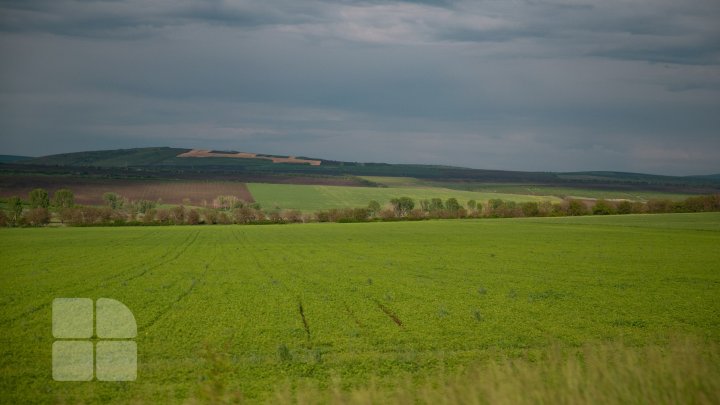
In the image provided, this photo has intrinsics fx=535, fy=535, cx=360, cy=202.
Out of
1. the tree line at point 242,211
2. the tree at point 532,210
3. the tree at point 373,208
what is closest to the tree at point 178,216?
the tree line at point 242,211

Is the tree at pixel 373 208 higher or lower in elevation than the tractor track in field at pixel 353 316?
lower

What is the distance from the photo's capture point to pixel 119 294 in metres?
24.5

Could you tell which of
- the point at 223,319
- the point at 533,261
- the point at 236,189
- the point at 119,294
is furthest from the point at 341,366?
the point at 236,189

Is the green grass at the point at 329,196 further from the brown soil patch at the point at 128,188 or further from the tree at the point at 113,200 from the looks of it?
the tree at the point at 113,200

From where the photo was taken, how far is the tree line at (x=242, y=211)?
337ft

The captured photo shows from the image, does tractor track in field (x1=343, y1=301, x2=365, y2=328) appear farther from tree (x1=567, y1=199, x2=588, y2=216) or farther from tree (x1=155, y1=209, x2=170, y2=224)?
tree (x1=567, y1=199, x2=588, y2=216)

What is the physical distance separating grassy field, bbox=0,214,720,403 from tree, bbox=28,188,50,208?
83.2m

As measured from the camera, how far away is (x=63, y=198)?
120 m

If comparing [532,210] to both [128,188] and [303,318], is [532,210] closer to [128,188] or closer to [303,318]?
[128,188]

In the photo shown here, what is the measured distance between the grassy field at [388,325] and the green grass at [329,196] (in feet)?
309

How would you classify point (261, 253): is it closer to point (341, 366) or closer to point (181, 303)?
point (181, 303)

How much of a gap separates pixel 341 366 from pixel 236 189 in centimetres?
14537

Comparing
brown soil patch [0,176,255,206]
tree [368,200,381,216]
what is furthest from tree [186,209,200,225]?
tree [368,200,381,216]

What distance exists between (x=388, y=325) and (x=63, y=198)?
400ft
